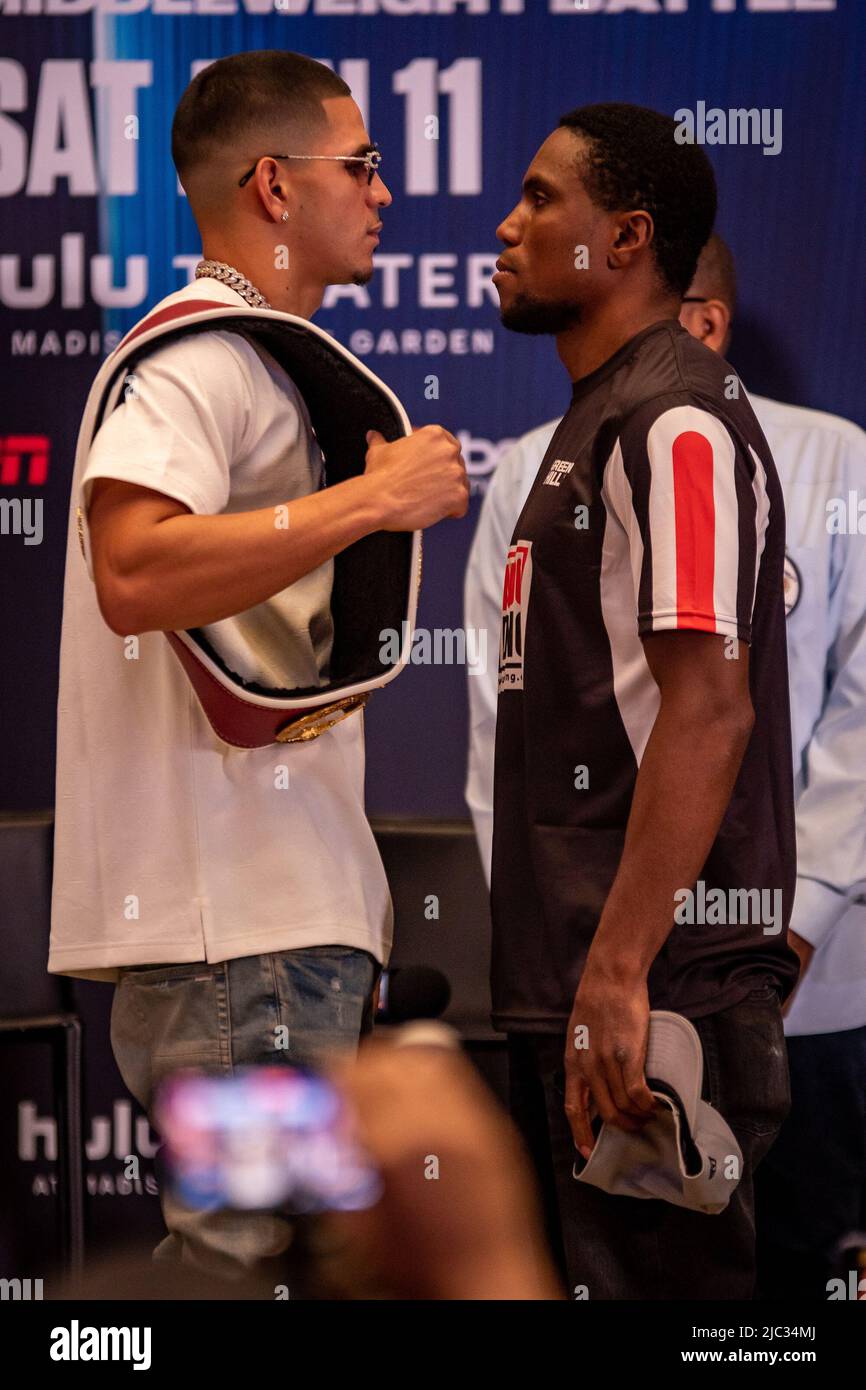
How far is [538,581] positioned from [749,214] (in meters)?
1.22

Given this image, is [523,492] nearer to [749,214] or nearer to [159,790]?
[749,214]

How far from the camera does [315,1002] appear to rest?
62.4 inches

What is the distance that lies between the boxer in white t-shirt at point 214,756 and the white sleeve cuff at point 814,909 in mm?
1174

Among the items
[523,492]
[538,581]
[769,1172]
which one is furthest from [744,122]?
[769,1172]

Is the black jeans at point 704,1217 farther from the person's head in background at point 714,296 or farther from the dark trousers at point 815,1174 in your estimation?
the person's head in background at point 714,296

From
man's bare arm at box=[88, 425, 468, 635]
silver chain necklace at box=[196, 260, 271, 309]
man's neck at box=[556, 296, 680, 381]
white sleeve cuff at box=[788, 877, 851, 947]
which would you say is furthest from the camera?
white sleeve cuff at box=[788, 877, 851, 947]

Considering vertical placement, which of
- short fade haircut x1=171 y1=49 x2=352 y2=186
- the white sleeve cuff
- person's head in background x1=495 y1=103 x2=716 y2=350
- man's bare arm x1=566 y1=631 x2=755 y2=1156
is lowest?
the white sleeve cuff

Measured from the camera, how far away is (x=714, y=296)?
2656 millimetres

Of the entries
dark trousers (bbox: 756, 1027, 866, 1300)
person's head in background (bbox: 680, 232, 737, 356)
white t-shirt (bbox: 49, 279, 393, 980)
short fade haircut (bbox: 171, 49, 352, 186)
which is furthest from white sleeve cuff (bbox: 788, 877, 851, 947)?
short fade haircut (bbox: 171, 49, 352, 186)

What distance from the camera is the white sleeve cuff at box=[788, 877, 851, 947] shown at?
8.66ft

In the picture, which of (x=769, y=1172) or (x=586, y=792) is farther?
(x=769, y=1172)

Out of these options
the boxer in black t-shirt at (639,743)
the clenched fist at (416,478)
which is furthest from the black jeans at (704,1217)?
the clenched fist at (416,478)

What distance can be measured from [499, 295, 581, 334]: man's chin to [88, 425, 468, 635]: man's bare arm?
Result: 19.6 inches

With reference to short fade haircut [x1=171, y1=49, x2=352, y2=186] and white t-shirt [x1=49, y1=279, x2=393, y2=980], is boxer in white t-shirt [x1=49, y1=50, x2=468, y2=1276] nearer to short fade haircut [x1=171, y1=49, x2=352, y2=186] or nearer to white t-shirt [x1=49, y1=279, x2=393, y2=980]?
white t-shirt [x1=49, y1=279, x2=393, y2=980]
